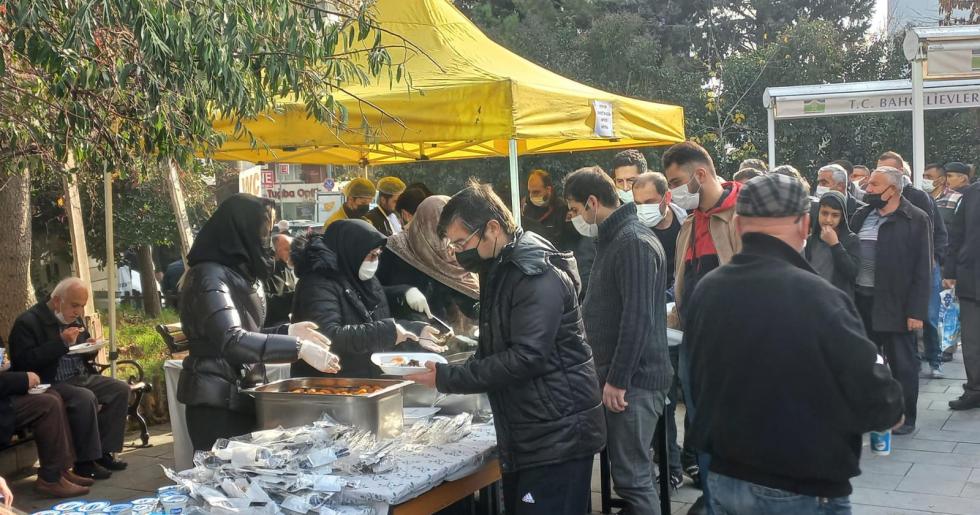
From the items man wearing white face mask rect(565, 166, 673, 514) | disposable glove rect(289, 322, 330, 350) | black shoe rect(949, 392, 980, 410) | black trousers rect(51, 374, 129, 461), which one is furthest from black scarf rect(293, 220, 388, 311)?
black shoe rect(949, 392, 980, 410)

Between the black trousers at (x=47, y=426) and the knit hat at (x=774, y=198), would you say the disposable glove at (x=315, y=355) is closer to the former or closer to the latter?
the knit hat at (x=774, y=198)

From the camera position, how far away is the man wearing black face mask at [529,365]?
327 cm

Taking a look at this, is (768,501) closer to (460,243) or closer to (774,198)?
(774,198)

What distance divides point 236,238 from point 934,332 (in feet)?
22.9

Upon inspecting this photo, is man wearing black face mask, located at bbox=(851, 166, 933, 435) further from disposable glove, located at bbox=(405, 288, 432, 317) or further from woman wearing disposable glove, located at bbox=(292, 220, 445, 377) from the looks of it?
woman wearing disposable glove, located at bbox=(292, 220, 445, 377)

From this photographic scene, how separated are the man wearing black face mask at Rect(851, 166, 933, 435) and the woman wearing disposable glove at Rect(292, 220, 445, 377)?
3609mm

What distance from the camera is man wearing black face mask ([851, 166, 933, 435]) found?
644 centimetres

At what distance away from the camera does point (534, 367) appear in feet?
10.7

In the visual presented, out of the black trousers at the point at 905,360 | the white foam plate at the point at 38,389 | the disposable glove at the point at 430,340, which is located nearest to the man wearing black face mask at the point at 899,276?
the black trousers at the point at 905,360

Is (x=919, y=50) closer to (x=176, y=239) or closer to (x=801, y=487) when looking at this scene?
(x=801, y=487)

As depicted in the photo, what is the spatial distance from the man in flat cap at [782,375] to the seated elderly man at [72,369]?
16.4 feet

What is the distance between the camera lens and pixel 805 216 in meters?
2.71

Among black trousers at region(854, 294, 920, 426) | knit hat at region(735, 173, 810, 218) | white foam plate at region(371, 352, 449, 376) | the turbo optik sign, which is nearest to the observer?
knit hat at region(735, 173, 810, 218)

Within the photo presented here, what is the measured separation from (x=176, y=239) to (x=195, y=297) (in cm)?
1337
